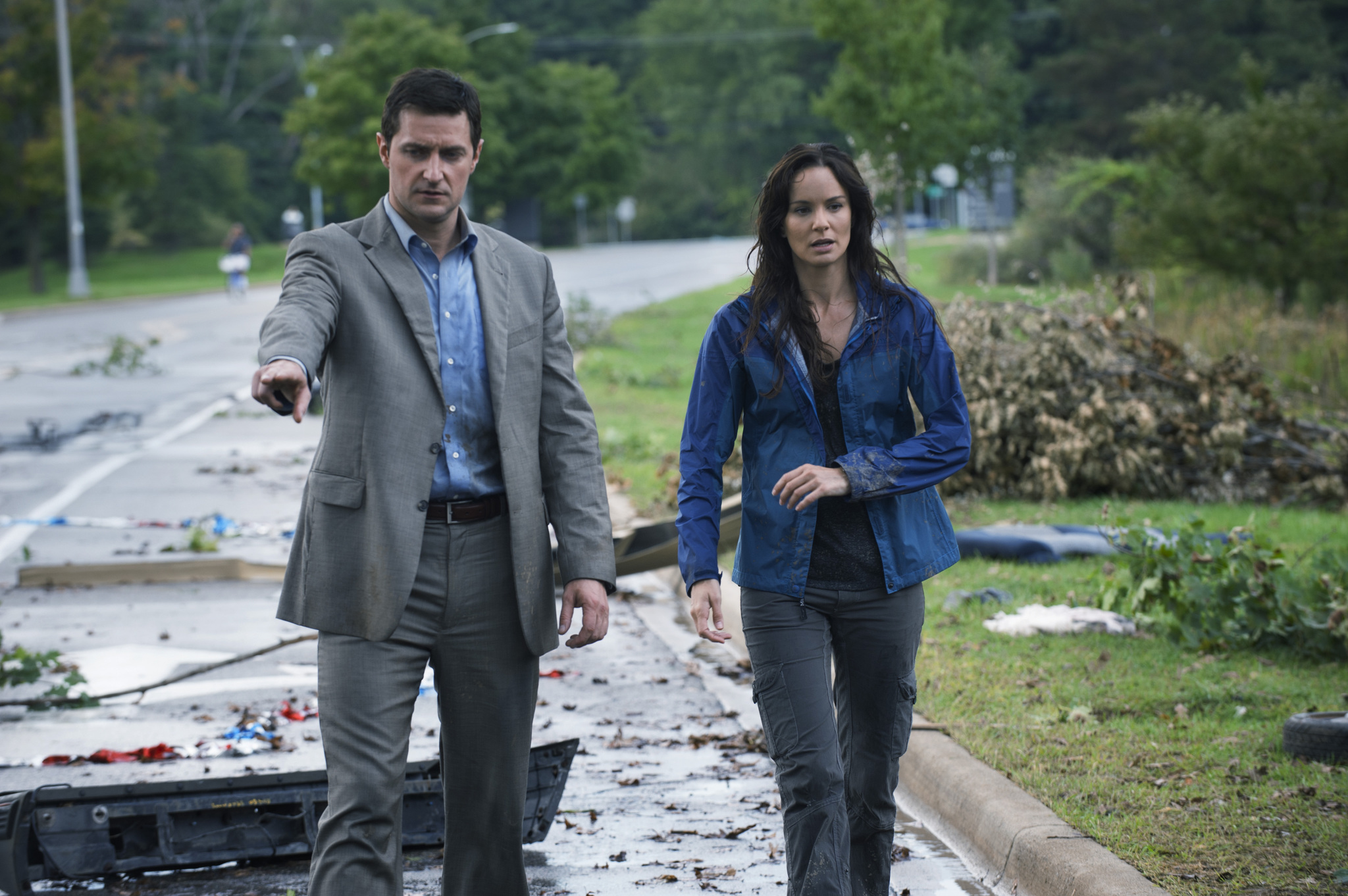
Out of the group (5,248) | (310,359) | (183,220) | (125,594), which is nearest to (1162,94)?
(183,220)

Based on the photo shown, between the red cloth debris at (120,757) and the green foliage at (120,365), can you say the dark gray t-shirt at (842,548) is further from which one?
the green foliage at (120,365)

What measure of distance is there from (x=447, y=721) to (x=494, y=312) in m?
0.94

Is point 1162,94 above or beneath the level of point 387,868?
above

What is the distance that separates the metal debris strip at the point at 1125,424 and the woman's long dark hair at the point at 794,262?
22.1 ft

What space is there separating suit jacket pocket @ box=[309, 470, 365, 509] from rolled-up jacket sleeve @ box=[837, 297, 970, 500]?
1.10 m

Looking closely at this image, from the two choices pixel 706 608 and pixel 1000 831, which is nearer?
pixel 706 608

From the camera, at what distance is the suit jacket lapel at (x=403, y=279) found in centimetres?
327

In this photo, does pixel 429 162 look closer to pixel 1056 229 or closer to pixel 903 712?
pixel 903 712

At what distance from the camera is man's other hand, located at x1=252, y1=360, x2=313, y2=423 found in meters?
2.76

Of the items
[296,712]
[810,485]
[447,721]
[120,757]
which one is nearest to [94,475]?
[296,712]

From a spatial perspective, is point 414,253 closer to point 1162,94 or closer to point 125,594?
point 125,594

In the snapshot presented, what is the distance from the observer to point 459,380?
3324 mm

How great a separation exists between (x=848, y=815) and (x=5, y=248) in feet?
217

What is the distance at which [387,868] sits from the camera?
123 inches
